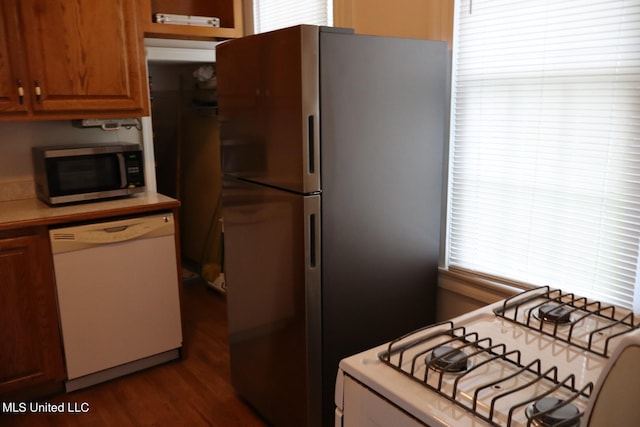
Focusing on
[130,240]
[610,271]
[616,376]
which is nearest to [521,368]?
[616,376]

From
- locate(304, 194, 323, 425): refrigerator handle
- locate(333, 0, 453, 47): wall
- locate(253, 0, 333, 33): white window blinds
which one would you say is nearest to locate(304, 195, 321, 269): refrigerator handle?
locate(304, 194, 323, 425): refrigerator handle

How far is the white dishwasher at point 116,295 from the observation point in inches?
98.6

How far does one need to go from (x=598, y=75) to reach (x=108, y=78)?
2296 mm

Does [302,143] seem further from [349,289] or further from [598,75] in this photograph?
[598,75]

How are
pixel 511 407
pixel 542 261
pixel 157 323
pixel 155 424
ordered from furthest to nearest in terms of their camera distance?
1. pixel 157 323
2. pixel 155 424
3. pixel 542 261
4. pixel 511 407

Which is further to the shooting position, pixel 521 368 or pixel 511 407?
pixel 521 368


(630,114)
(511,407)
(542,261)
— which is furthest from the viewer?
(542,261)

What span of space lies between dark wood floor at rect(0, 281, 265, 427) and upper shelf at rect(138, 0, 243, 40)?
1823 mm

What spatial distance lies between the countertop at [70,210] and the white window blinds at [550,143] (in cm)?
158

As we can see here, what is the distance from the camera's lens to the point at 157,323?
2.81m

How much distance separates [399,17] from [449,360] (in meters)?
1.68

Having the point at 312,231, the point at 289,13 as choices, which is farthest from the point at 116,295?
the point at 289,13

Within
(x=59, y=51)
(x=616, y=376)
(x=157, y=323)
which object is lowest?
(x=157, y=323)

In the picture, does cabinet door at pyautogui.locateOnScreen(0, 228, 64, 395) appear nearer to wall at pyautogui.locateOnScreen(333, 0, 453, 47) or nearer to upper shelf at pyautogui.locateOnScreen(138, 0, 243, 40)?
upper shelf at pyautogui.locateOnScreen(138, 0, 243, 40)
